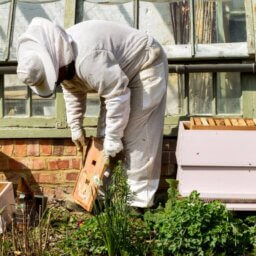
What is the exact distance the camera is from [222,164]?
5277 mm

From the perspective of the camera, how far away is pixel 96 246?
4.86 metres

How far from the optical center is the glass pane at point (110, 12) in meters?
6.21

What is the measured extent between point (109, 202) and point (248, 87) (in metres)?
1.73

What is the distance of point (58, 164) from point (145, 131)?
1010 millimetres

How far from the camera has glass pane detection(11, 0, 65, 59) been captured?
627 cm

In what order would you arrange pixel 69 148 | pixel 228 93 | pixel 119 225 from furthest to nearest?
pixel 69 148, pixel 228 93, pixel 119 225

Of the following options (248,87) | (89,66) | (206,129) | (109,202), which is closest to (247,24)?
(248,87)

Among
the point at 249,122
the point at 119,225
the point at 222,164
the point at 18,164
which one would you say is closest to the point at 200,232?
the point at 119,225

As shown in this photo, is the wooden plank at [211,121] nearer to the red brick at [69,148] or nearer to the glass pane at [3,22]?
the red brick at [69,148]

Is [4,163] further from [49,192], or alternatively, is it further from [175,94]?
[175,94]

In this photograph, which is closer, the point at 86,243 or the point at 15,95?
the point at 86,243

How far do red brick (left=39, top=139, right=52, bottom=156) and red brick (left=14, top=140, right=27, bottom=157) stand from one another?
144 mm

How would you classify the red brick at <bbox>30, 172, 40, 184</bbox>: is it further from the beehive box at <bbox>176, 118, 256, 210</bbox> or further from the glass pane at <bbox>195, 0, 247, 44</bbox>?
the glass pane at <bbox>195, 0, 247, 44</bbox>

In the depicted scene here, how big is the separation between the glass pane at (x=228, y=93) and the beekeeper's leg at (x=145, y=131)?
25.2 inches
